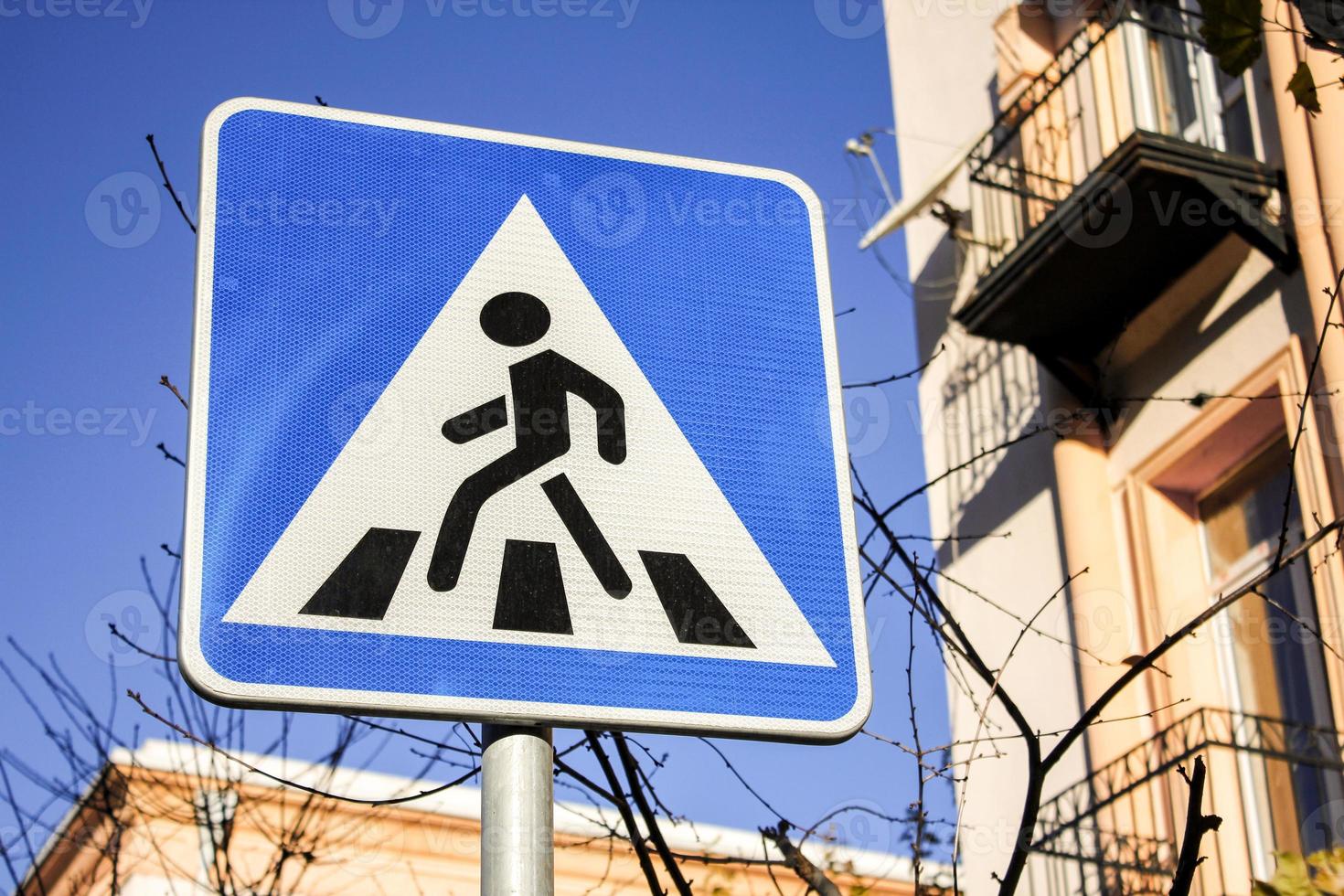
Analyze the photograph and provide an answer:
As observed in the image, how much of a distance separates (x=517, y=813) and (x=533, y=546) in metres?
0.39

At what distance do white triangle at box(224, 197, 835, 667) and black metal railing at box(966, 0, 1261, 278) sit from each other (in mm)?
6571

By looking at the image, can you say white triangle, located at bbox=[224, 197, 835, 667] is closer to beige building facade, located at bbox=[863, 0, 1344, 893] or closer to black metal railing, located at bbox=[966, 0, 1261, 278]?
beige building facade, located at bbox=[863, 0, 1344, 893]

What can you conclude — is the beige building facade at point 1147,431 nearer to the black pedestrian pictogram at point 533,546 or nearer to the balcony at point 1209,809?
the balcony at point 1209,809

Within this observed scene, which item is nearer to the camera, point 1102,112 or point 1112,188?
point 1112,188

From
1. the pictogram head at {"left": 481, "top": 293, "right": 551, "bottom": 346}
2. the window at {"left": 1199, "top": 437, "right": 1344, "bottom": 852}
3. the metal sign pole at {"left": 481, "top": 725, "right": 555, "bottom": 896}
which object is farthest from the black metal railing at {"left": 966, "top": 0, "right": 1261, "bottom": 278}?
the metal sign pole at {"left": 481, "top": 725, "right": 555, "bottom": 896}

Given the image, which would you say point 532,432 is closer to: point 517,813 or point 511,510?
point 511,510

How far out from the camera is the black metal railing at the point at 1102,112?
8.79 metres

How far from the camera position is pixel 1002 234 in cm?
987

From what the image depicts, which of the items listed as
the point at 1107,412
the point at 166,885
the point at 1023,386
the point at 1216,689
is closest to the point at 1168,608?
the point at 1216,689

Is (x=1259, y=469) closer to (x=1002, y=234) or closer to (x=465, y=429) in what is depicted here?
(x=1002, y=234)

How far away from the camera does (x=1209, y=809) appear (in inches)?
304

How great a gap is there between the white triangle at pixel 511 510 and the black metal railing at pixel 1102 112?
6571 mm

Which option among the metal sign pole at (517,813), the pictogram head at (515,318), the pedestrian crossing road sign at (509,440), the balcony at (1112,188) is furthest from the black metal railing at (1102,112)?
the metal sign pole at (517,813)

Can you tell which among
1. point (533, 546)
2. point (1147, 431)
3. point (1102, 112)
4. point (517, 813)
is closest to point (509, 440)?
point (533, 546)
